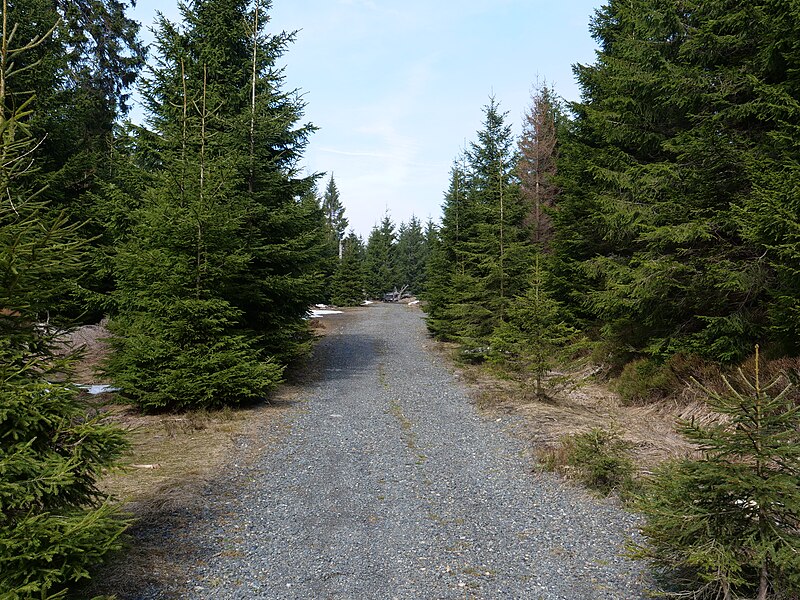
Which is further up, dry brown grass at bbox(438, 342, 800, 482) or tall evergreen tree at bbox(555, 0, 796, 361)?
tall evergreen tree at bbox(555, 0, 796, 361)

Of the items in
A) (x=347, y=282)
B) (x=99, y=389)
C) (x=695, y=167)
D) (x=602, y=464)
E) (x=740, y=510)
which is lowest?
(x=99, y=389)

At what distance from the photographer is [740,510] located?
3.30 metres

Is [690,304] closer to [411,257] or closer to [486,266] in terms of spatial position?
[486,266]

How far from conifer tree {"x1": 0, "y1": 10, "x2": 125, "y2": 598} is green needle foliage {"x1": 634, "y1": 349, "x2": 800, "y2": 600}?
11.8 feet

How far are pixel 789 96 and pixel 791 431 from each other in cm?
675

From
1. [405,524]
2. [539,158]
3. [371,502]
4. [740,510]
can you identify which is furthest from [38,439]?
[539,158]

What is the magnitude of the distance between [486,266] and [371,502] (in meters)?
11.7

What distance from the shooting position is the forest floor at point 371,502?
4117mm

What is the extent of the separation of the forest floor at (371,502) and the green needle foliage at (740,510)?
849mm

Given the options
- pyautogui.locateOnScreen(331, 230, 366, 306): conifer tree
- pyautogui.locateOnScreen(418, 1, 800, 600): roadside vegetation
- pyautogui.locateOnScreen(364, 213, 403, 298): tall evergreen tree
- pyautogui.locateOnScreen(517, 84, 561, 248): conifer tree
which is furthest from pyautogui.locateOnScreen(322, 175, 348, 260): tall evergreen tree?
pyautogui.locateOnScreen(418, 1, 800, 600): roadside vegetation

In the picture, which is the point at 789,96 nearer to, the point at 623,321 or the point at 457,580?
the point at 623,321

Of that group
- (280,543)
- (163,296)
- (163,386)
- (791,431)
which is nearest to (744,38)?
(791,431)

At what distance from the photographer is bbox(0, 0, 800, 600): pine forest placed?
3.19 m

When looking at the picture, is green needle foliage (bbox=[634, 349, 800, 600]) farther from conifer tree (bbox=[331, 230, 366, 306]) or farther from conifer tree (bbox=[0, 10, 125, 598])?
conifer tree (bbox=[331, 230, 366, 306])
